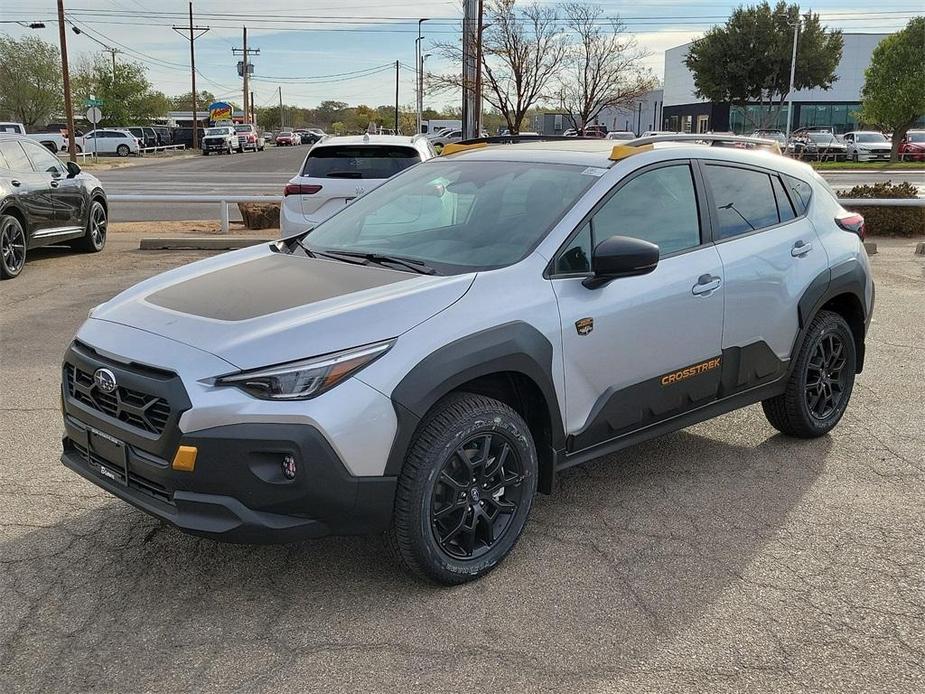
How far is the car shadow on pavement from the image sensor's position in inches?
119

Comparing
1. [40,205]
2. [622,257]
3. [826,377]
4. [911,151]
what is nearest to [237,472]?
[622,257]

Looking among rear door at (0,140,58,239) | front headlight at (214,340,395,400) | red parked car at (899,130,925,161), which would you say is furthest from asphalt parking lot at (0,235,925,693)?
red parked car at (899,130,925,161)

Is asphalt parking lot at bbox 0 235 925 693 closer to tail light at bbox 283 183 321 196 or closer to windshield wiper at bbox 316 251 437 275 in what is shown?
windshield wiper at bbox 316 251 437 275

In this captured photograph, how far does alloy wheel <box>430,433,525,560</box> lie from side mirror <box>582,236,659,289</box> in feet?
2.79

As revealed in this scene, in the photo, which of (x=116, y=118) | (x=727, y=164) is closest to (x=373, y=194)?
(x=727, y=164)

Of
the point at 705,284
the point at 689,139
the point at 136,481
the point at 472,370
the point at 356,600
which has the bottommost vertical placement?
the point at 356,600

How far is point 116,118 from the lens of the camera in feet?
242

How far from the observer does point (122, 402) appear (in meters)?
3.26

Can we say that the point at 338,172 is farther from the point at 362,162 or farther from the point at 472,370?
the point at 472,370

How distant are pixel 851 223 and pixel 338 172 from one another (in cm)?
590

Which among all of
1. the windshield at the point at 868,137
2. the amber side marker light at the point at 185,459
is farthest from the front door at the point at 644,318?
the windshield at the point at 868,137

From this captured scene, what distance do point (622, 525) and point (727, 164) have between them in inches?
79.1

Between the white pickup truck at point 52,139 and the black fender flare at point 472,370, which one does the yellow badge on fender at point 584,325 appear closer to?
the black fender flare at point 472,370

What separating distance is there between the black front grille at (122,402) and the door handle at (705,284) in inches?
97.8
